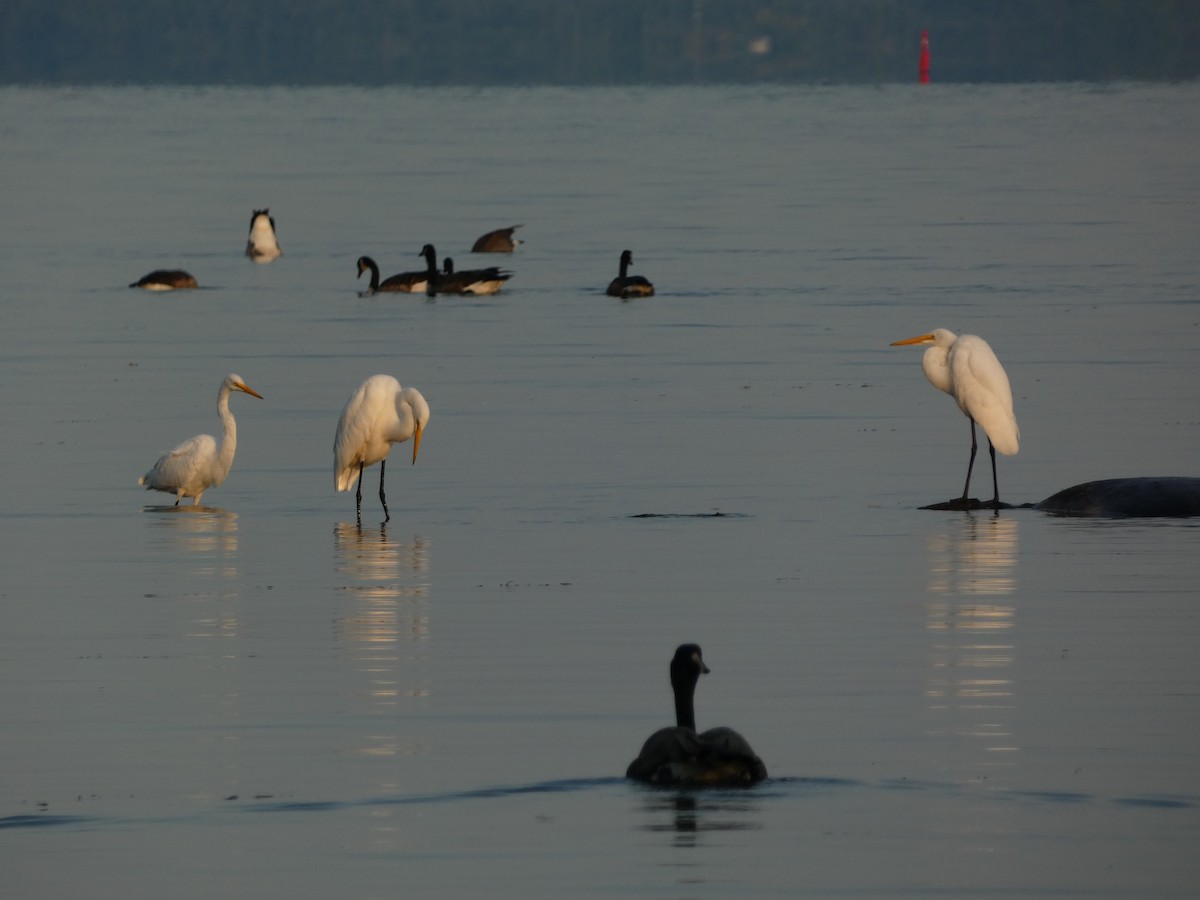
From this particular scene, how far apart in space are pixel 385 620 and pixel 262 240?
93.6 ft

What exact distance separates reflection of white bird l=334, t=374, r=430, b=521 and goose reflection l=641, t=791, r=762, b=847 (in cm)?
795

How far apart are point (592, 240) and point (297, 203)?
49.3 feet

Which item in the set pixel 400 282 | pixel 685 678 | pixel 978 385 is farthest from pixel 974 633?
pixel 400 282

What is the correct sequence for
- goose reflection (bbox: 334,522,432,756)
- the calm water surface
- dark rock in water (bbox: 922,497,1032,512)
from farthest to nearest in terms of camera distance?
1. dark rock in water (bbox: 922,497,1032,512)
2. goose reflection (bbox: 334,522,432,756)
3. the calm water surface

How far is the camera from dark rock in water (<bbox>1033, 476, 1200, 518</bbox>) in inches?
648

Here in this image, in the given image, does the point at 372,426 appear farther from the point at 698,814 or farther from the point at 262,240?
the point at 262,240

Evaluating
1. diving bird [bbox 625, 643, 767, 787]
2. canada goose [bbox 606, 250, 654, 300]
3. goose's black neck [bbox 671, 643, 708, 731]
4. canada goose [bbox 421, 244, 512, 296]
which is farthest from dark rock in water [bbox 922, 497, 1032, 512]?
canada goose [bbox 421, 244, 512, 296]

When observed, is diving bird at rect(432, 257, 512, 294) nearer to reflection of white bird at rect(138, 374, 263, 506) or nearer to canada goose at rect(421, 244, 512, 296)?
canada goose at rect(421, 244, 512, 296)

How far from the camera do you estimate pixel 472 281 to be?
34.7 meters

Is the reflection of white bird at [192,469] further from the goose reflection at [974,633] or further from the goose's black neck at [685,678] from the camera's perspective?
the goose's black neck at [685,678]

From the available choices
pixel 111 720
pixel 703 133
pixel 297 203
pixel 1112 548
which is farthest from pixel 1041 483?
pixel 703 133

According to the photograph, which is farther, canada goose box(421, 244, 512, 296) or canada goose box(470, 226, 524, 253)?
canada goose box(470, 226, 524, 253)

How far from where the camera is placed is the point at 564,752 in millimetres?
10773

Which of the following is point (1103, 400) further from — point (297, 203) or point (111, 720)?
point (297, 203)
